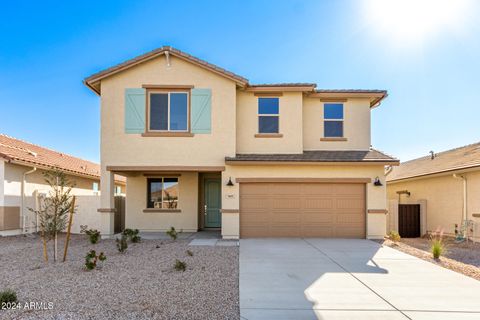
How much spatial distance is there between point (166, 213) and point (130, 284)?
27.2ft

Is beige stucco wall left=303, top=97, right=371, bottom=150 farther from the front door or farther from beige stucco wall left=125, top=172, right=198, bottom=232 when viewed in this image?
beige stucco wall left=125, top=172, right=198, bottom=232

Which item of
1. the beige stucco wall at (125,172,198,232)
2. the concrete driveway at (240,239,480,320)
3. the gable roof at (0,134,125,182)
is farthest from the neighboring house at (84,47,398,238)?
the gable roof at (0,134,125,182)

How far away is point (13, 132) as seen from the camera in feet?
59.9

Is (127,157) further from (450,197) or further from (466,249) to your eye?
(450,197)

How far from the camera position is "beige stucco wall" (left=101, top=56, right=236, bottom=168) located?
12219 mm

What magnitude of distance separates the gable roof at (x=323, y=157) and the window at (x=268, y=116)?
120cm

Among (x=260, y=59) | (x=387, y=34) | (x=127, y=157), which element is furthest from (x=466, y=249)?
(x=127, y=157)

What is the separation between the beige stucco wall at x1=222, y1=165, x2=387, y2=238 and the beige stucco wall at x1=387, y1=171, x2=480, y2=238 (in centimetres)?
391

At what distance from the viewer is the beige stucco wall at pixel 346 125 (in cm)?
1341

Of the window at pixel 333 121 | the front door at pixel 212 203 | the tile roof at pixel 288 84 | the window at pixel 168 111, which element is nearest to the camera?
the window at pixel 168 111

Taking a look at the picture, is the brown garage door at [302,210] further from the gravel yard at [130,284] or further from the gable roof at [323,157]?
the gravel yard at [130,284]

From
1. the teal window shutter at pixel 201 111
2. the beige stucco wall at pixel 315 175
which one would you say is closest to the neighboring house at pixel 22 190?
the teal window shutter at pixel 201 111

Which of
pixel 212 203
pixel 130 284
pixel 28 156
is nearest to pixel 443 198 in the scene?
pixel 212 203

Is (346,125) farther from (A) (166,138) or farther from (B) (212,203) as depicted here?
(A) (166,138)
